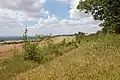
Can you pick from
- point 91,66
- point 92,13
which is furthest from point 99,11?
point 91,66

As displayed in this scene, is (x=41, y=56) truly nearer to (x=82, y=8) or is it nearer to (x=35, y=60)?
(x=35, y=60)

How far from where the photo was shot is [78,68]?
33.0 feet

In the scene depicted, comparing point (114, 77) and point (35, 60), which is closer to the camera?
point (114, 77)

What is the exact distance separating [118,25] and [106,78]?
38.0 m

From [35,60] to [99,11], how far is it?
25.2 metres

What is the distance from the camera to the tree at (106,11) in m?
45.0

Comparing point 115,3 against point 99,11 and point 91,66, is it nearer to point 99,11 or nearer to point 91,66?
point 99,11

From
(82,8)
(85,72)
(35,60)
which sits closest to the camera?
(85,72)

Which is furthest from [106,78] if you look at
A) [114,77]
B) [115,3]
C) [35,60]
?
[115,3]

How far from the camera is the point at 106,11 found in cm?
4588

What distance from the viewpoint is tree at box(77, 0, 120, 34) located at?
148 ft

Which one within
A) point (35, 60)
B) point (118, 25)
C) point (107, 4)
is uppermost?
point (107, 4)

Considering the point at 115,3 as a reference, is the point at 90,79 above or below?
below

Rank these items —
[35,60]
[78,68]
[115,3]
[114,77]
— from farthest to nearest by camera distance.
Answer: [115,3] < [35,60] < [78,68] < [114,77]
